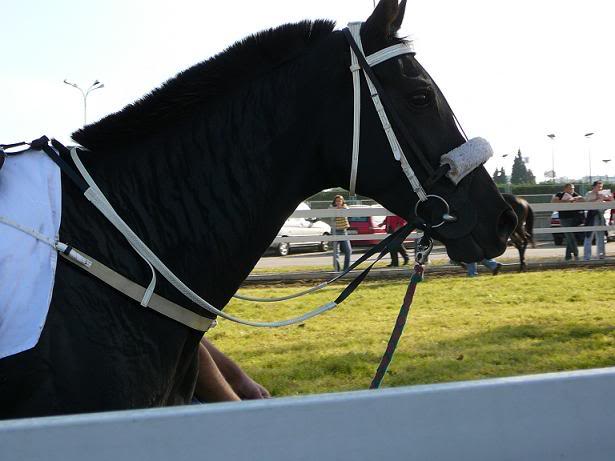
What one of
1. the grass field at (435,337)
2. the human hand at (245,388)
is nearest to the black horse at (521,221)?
the grass field at (435,337)

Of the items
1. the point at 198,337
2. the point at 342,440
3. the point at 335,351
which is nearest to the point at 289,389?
the point at 335,351

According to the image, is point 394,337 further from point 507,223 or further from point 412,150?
point 412,150

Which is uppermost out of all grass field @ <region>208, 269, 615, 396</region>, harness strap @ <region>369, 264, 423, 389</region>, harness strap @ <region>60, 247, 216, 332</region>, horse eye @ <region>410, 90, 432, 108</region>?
horse eye @ <region>410, 90, 432, 108</region>

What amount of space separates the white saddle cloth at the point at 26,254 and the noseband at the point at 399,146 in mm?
1123

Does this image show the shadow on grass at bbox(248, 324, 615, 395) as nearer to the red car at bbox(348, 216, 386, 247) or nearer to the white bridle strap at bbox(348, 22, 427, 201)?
the white bridle strap at bbox(348, 22, 427, 201)

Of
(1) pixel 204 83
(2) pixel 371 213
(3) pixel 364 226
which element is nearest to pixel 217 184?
(1) pixel 204 83

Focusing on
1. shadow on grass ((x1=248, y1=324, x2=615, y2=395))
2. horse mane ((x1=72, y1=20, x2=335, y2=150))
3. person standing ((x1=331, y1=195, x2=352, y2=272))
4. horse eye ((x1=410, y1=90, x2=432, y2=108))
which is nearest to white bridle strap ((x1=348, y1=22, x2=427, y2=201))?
horse eye ((x1=410, y1=90, x2=432, y2=108))

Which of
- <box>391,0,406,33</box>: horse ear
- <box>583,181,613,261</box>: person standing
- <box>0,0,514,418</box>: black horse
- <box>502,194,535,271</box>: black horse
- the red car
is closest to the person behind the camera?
<box>0,0,514,418</box>: black horse

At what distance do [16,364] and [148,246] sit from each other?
60 centimetres

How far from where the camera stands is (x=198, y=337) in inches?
92.8

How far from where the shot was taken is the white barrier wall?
43.1 inches

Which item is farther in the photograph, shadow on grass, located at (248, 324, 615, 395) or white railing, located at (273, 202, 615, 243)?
white railing, located at (273, 202, 615, 243)

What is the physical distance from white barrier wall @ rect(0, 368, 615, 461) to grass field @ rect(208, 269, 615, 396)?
3.96m

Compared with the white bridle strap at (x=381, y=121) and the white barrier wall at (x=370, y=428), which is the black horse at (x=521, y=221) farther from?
the white barrier wall at (x=370, y=428)
